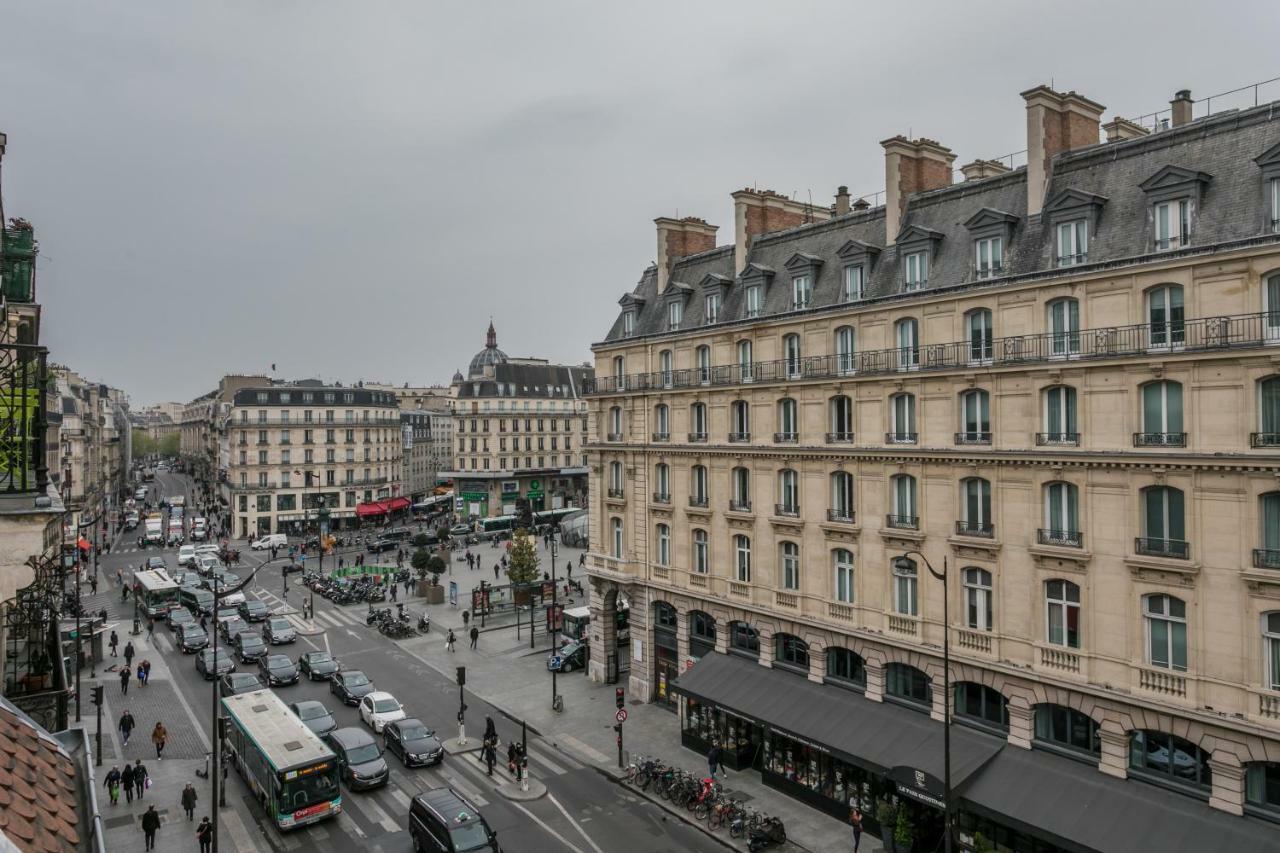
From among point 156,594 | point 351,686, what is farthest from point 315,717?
point 156,594

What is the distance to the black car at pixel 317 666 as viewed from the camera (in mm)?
39781

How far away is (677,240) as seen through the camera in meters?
39.2

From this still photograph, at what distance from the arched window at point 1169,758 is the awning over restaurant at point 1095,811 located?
421mm

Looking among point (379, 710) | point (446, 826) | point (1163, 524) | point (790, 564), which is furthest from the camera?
point (379, 710)

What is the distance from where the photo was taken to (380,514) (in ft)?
316

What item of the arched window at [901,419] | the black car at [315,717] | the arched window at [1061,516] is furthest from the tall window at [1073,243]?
Result: the black car at [315,717]

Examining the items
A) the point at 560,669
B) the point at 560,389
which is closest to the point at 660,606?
the point at 560,669

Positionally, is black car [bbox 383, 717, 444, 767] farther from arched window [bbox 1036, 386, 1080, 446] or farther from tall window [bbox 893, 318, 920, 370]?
arched window [bbox 1036, 386, 1080, 446]

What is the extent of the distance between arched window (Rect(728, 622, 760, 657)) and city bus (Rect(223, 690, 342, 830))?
14.9 metres

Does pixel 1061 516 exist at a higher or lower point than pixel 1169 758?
higher

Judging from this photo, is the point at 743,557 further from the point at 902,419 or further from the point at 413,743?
the point at 413,743

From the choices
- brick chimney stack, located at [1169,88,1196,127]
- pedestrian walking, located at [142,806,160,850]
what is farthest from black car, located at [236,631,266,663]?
brick chimney stack, located at [1169,88,1196,127]

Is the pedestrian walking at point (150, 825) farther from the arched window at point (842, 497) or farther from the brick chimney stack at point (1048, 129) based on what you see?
the brick chimney stack at point (1048, 129)

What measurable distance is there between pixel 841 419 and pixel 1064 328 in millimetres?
7874
